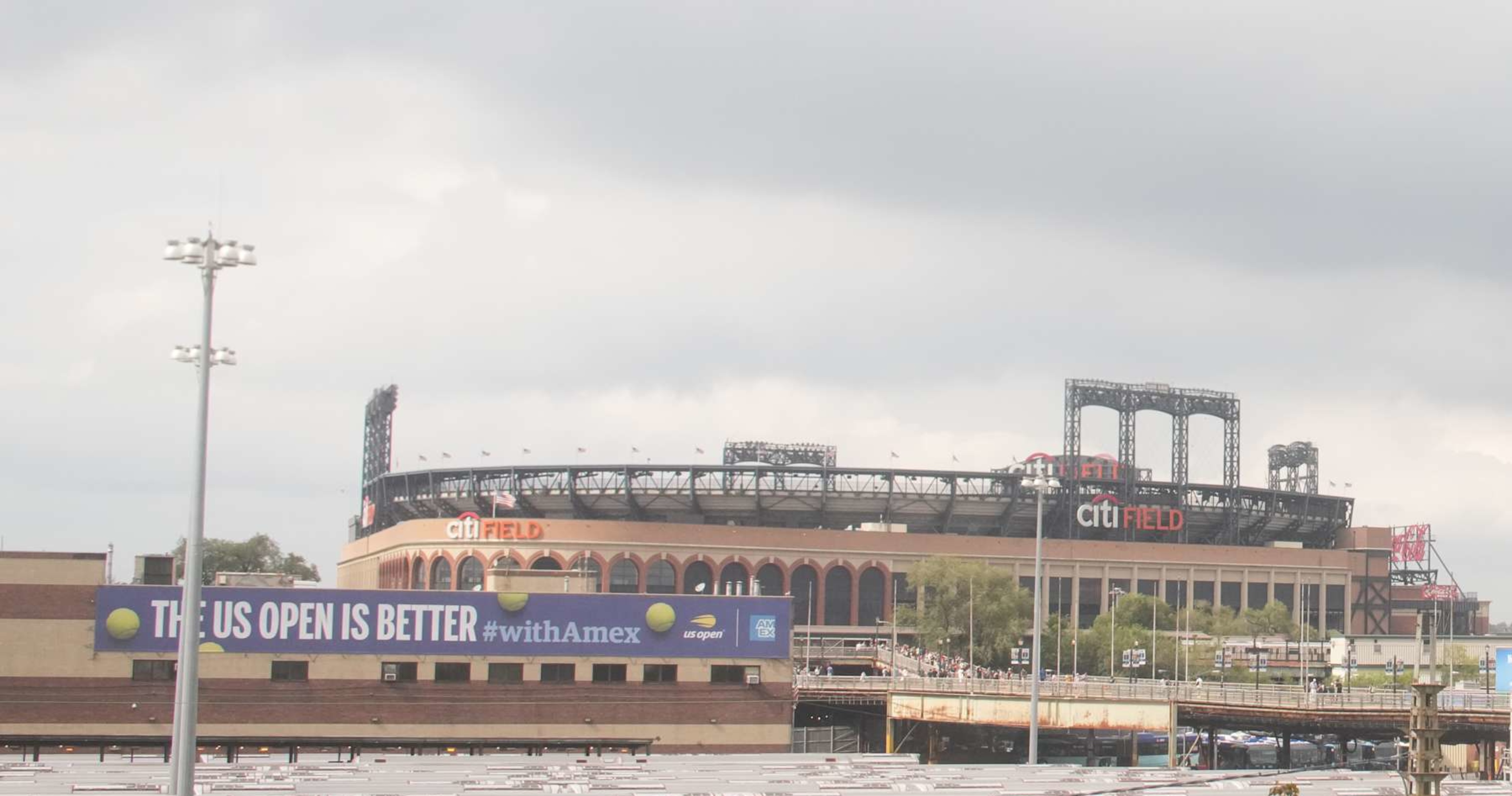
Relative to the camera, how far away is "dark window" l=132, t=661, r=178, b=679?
82.9m

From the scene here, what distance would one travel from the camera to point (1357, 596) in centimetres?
18738

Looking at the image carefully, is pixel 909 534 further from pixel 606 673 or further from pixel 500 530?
pixel 606 673

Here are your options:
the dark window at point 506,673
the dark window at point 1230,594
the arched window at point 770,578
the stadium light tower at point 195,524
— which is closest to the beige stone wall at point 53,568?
the dark window at point 506,673

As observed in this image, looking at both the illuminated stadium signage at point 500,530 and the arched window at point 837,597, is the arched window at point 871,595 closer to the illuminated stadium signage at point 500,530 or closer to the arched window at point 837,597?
the arched window at point 837,597

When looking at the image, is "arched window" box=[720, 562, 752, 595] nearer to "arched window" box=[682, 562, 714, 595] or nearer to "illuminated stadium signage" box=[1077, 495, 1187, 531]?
"arched window" box=[682, 562, 714, 595]

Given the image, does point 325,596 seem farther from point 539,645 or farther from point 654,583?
point 654,583

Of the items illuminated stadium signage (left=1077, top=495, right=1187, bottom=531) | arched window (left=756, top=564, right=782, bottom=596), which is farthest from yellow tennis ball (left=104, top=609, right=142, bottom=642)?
illuminated stadium signage (left=1077, top=495, right=1187, bottom=531)

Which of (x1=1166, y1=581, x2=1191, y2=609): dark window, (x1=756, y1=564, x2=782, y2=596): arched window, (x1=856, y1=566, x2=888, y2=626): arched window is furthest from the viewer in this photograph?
(x1=1166, y1=581, x2=1191, y2=609): dark window

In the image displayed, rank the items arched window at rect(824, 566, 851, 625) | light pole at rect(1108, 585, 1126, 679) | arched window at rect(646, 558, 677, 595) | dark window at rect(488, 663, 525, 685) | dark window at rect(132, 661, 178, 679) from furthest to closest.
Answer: arched window at rect(824, 566, 851, 625), arched window at rect(646, 558, 677, 595), light pole at rect(1108, 585, 1126, 679), dark window at rect(488, 663, 525, 685), dark window at rect(132, 661, 178, 679)

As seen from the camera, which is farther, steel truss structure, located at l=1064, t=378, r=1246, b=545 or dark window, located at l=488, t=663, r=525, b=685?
steel truss structure, located at l=1064, t=378, r=1246, b=545

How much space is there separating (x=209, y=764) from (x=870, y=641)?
109399 millimetres

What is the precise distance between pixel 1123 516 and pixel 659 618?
100m

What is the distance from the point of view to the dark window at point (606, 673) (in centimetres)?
8819

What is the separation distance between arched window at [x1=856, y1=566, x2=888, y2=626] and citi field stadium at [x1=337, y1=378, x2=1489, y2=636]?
0.56 ft
